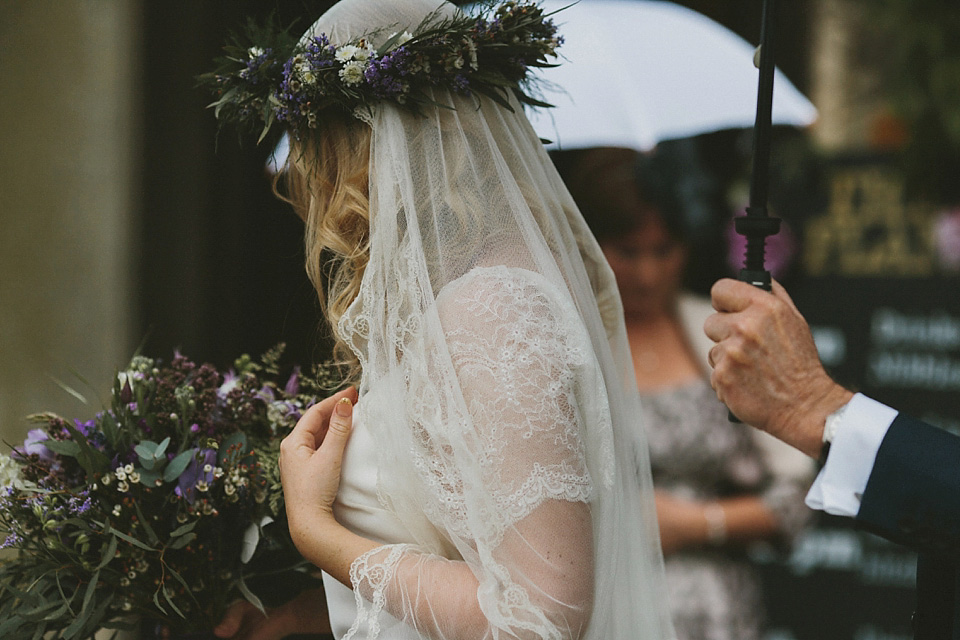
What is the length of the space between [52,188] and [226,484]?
9.66 feet

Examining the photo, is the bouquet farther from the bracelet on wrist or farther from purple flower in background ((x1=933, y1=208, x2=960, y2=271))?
purple flower in background ((x1=933, y1=208, x2=960, y2=271))

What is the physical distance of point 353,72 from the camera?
165 centimetres

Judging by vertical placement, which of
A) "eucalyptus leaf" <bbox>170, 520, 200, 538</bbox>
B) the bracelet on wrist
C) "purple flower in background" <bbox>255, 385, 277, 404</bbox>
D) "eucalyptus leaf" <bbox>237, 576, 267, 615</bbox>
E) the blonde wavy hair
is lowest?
the bracelet on wrist

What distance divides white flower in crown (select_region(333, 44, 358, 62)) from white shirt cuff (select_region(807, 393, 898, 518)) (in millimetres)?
1094

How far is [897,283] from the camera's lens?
346 cm

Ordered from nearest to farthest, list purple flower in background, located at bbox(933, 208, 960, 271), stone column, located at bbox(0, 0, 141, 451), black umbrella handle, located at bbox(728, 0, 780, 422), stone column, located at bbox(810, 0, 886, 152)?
black umbrella handle, located at bbox(728, 0, 780, 422) < purple flower in background, located at bbox(933, 208, 960, 271) < stone column, located at bbox(810, 0, 886, 152) < stone column, located at bbox(0, 0, 141, 451)

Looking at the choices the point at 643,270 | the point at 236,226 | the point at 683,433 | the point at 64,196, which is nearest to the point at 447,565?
the point at 683,433

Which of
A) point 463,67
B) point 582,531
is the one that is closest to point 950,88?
point 463,67

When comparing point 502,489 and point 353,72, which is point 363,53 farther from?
point 502,489

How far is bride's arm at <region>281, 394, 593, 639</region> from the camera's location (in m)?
1.45

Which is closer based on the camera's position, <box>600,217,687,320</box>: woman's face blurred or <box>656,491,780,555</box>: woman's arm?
<box>656,491,780,555</box>: woman's arm

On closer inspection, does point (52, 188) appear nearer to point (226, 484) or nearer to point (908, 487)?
point (226, 484)

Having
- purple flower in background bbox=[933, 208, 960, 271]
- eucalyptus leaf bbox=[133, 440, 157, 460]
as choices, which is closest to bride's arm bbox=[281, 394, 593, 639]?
eucalyptus leaf bbox=[133, 440, 157, 460]

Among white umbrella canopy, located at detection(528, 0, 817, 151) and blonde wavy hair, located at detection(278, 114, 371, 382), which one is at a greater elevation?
white umbrella canopy, located at detection(528, 0, 817, 151)
